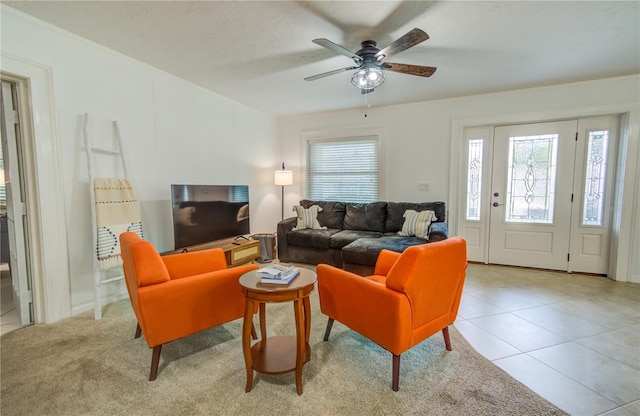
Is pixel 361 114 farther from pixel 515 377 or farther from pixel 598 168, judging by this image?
pixel 515 377

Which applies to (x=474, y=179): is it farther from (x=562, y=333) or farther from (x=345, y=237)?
(x=562, y=333)

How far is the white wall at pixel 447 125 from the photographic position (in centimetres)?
343

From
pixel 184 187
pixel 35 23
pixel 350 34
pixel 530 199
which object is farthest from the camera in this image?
pixel 530 199

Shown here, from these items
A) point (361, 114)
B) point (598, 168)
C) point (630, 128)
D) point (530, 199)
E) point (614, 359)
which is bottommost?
point (614, 359)

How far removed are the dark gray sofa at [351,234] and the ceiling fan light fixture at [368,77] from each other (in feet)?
5.77

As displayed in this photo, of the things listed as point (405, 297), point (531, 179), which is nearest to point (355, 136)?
point (531, 179)

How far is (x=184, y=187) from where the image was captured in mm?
3088

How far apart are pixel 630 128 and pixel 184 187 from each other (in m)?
5.22

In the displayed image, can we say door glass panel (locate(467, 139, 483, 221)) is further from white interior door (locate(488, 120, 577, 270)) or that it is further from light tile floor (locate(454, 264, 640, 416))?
light tile floor (locate(454, 264, 640, 416))

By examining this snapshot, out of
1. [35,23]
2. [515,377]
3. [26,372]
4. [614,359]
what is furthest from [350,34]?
[26,372]

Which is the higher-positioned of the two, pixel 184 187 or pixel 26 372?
pixel 184 187

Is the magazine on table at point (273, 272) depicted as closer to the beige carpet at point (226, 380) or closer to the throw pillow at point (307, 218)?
the beige carpet at point (226, 380)

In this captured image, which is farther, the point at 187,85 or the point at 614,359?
the point at 187,85

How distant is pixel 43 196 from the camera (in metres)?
2.33
